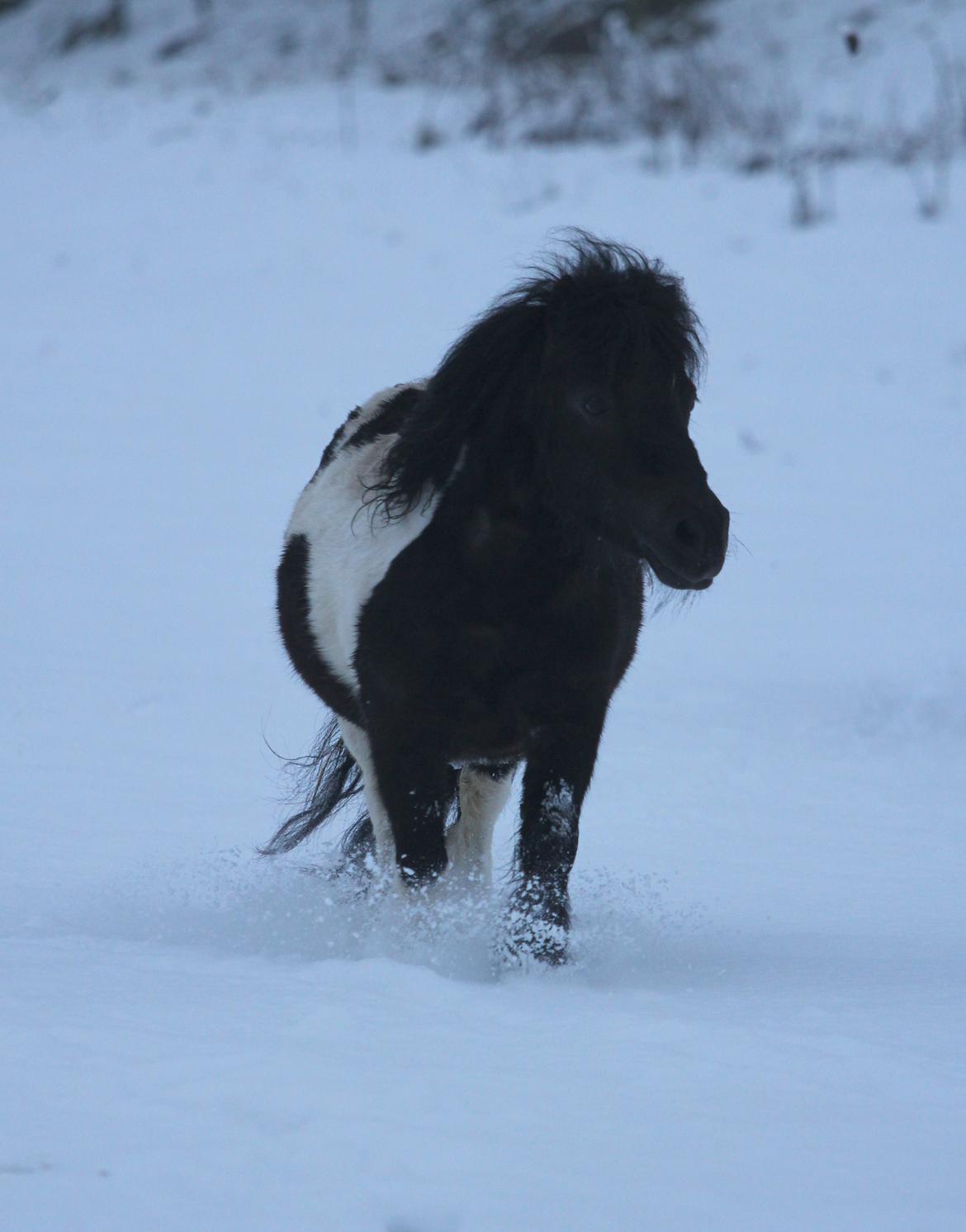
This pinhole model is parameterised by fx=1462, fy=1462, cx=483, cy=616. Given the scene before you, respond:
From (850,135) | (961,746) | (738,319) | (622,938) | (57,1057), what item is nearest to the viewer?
(57,1057)

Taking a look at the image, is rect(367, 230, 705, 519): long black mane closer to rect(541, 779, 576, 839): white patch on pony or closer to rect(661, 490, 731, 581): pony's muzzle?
rect(661, 490, 731, 581): pony's muzzle

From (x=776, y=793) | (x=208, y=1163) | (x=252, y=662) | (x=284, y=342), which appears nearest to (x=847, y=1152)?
(x=208, y=1163)

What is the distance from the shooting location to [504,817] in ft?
19.8

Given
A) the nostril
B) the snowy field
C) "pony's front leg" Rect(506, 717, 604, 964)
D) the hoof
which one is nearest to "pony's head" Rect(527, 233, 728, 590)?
the nostril

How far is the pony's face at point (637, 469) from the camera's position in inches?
121

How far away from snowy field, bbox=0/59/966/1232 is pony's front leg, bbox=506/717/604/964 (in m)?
0.15

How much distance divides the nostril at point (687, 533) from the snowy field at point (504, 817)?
944 millimetres

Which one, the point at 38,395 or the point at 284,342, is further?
the point at 284,342

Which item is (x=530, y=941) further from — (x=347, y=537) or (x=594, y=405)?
(x=594, y=405)

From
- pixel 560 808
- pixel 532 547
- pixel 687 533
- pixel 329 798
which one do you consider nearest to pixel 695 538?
pixel 687 533

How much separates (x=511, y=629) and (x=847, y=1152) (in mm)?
1410

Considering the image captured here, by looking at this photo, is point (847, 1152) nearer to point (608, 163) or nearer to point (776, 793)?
point (776, 793)

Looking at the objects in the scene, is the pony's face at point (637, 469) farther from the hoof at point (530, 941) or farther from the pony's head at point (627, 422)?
the hoof at point (530, 941)

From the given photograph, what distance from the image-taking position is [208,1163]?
2016mm
